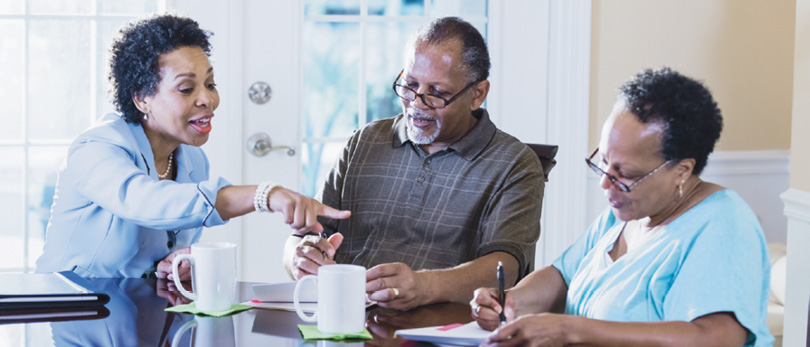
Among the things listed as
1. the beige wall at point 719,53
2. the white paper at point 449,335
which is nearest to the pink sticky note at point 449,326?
the white paper at point 449,335

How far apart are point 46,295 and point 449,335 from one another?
2.46 feet

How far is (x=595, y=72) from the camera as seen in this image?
3029 mm

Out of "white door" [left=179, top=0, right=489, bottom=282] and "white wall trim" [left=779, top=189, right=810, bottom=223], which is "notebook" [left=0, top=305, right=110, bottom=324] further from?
"white wall trim" [left=779, top=189, right=810, bottom=223]

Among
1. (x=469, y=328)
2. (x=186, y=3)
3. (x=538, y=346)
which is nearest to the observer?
(x=538, y=346)

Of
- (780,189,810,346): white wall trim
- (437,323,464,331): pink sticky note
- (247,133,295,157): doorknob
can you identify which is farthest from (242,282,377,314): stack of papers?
(780,189,810,346): white wall trim

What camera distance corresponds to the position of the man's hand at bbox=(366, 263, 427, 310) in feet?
5.23

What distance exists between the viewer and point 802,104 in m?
2.50

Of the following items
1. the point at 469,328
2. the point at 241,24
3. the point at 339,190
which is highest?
the point at 241,24

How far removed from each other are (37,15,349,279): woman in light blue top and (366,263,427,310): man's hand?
0.15m

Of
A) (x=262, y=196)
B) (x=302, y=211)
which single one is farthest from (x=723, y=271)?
(x=262, y=196)

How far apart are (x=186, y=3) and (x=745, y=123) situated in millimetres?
2005

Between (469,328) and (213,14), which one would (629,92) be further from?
(213,14)

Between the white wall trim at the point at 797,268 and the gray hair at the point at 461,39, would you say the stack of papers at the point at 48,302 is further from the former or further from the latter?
the white wall trim at the point at 797,268

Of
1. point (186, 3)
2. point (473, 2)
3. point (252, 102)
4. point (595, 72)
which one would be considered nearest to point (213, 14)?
point (186, 3)
